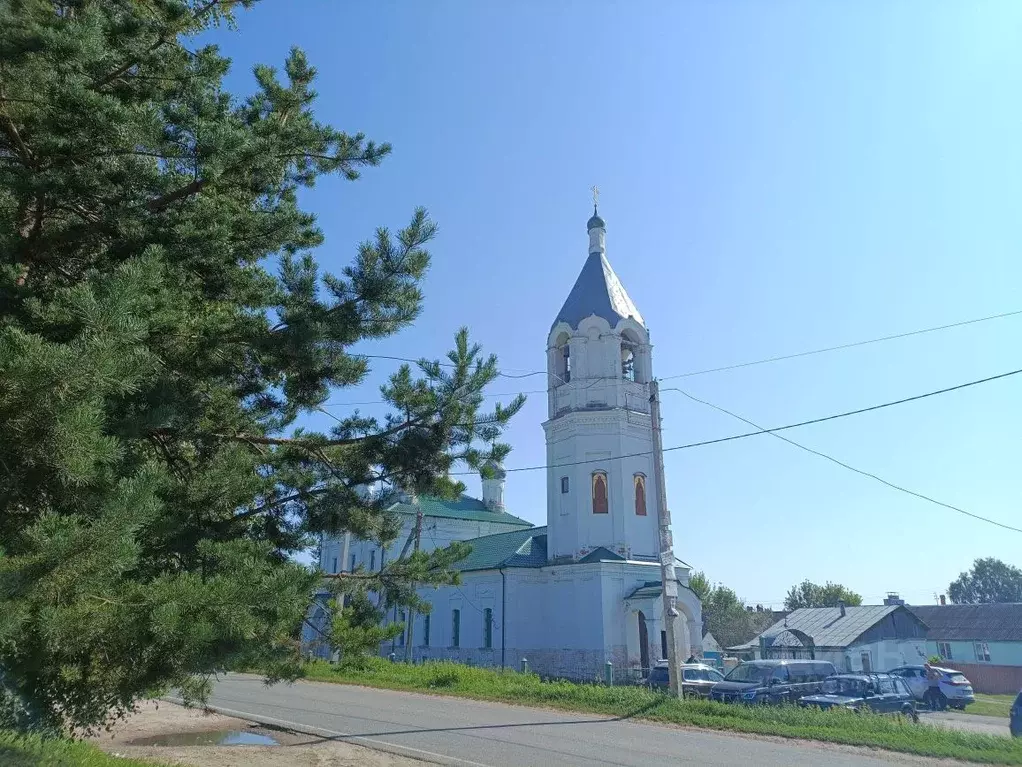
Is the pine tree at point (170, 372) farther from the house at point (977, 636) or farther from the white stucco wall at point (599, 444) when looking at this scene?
the house at point (977, 636)

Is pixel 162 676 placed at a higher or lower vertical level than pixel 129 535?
lower

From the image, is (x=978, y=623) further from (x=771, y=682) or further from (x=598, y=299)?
(x=771, y=682)

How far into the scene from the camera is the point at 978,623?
46.8 meters

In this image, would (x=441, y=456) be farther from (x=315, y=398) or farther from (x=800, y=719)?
(x=800, y=719)

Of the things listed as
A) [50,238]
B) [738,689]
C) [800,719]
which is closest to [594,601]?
[738,689]

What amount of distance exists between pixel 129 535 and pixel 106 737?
10973 mm

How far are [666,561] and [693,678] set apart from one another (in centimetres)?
627

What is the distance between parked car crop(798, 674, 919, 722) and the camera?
1778 centimetres

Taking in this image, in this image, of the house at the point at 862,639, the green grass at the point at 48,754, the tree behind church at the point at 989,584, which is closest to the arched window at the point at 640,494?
the house at the point at 862,639

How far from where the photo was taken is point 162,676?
190 inches

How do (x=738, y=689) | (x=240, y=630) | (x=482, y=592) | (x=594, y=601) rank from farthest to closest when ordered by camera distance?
(x=482, y=592) → (x=594, y=601) → (x=738, y=689) → (x=240, y=630)

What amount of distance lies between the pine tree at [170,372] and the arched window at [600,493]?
78.3ft

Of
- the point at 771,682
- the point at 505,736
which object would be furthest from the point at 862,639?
the point at 505,736

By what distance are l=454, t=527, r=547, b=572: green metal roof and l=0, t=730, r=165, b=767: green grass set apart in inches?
971
